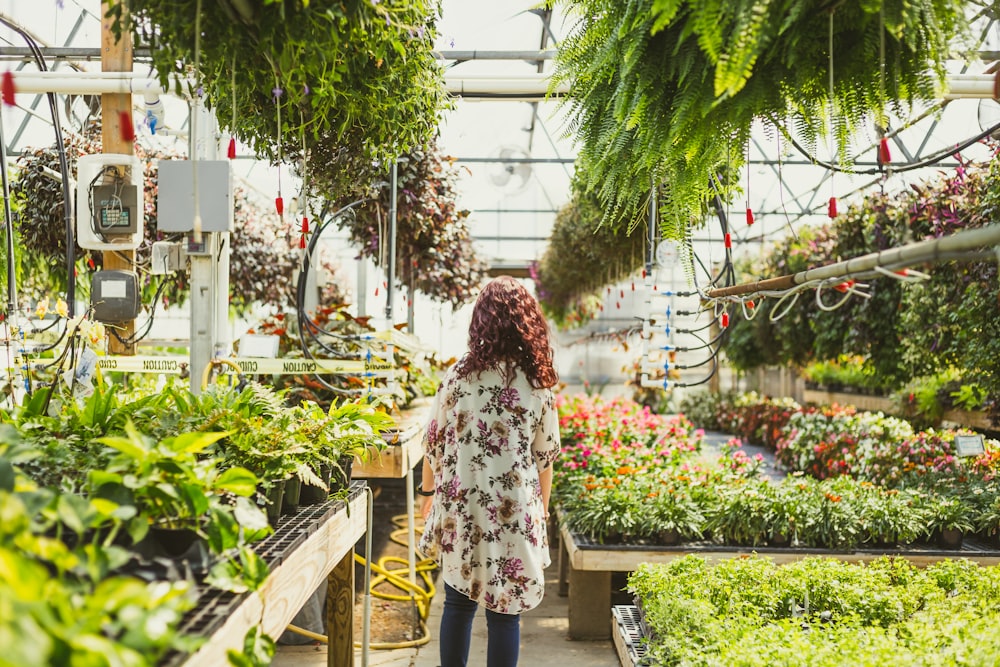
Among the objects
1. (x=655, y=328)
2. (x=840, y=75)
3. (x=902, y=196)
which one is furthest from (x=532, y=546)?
(x=902, y=196)

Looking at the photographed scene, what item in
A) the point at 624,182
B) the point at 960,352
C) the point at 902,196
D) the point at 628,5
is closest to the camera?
the point at 628,5

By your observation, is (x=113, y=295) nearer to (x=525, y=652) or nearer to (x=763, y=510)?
(x=525, y=652)

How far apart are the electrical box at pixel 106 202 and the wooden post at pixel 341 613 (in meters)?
1.62

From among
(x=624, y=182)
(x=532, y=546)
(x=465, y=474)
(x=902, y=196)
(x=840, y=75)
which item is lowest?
(x=532, y=546)

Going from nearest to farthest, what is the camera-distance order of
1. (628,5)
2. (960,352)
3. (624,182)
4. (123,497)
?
(123,497)
(628,5)
(624,182)
(960,352)

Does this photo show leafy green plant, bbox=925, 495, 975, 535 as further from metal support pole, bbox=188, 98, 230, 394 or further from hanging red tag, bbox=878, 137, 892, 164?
metal support pole, bbox=188, 98, 230, 394

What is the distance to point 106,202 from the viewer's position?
2.99m

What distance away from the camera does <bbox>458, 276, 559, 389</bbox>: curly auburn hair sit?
85.4 inches

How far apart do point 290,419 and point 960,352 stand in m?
3.61

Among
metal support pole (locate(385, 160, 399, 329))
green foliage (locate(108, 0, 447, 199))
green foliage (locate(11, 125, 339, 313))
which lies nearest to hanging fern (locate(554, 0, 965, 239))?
green foliage (locate(108, 0, 447, 199))

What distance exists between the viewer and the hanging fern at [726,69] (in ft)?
3.76

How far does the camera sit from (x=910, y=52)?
4.27 ft

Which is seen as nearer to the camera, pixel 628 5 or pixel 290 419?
pixel 628 5

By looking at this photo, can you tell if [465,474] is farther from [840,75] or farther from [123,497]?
[840,75]
